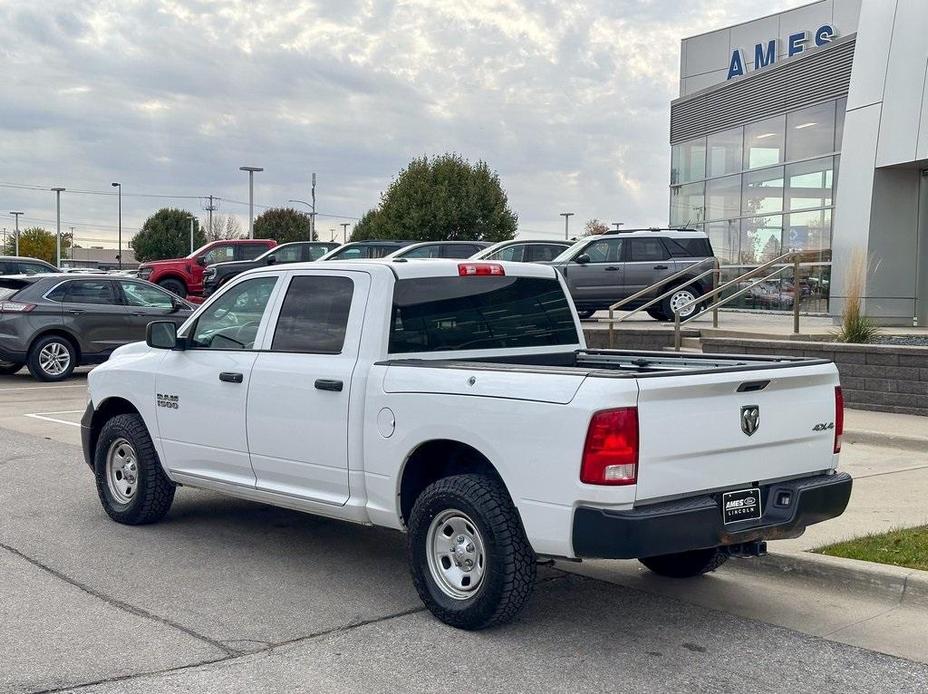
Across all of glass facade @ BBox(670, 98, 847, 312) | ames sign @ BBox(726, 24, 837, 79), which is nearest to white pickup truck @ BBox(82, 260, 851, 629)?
glass facade @ BBox(670, 98, 847, 312)

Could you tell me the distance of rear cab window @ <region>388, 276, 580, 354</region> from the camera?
248 inches

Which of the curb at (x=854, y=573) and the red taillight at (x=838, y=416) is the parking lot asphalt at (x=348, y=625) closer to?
the curb at (x=854, y=573)

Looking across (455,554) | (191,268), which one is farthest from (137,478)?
(191,268)

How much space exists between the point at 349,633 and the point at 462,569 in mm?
655

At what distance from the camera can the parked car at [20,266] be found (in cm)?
2608

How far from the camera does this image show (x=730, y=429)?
5273 mm

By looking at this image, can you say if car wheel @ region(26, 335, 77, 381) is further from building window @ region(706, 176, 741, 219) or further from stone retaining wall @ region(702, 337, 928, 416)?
building window @ region(706, 176, 741, 219)

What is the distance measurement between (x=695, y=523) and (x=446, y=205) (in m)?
48.1

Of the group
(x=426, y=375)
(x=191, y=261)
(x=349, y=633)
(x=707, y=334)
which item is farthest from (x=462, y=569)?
(x=191, y=261)

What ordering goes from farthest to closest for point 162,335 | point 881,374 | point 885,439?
point 881,374
point 885,439
point 162,335

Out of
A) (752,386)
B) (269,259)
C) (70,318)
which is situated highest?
(269,259)

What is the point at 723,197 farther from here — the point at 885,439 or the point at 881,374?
the point at 885,439

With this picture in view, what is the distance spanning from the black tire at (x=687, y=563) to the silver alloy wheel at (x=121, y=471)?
371cm

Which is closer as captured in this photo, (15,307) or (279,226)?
(15,307)
